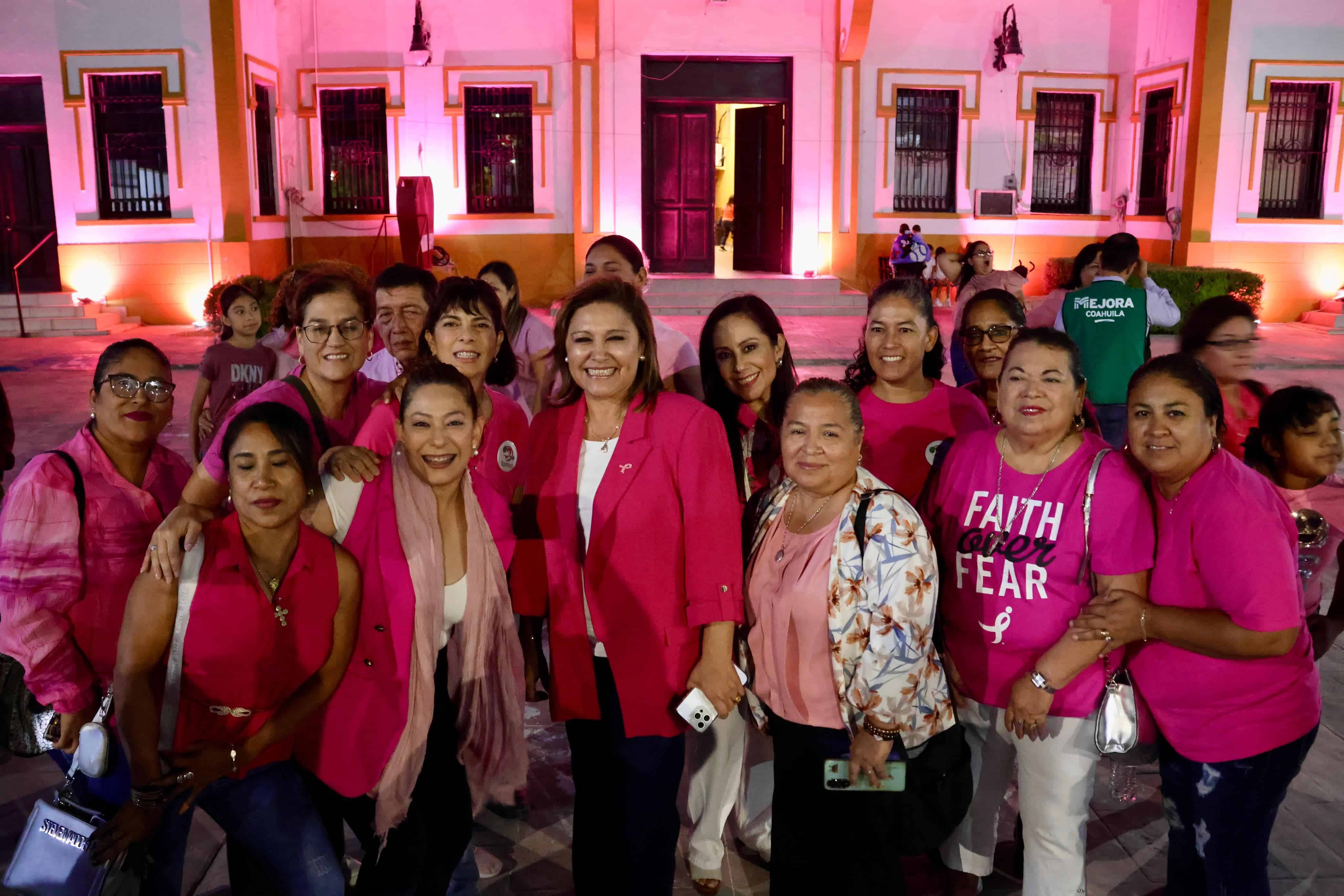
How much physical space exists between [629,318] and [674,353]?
113cm

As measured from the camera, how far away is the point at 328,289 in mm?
2906

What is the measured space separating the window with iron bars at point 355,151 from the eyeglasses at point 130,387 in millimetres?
14435

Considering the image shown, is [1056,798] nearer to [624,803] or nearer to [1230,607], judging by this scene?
[1230,607]

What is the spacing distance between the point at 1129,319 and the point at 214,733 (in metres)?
4.67

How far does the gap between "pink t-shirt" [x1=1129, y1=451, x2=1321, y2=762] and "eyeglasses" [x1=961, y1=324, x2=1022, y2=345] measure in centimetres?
113

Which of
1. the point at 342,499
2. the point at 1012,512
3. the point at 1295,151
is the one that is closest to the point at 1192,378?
the point at 1012,512

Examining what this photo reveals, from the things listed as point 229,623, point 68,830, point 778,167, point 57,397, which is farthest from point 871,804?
point 778,167

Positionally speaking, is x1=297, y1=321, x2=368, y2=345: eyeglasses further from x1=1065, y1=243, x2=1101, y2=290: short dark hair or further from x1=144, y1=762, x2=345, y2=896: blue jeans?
x1=1065, y1=243, x2=1101, y2=290: short dark hair

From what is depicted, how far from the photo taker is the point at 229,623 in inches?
86.3

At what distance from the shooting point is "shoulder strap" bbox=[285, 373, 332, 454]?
2814 mm

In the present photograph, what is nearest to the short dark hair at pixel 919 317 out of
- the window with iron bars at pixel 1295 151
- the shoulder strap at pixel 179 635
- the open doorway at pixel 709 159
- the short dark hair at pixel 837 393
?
the short dark hair at pixel 837 393

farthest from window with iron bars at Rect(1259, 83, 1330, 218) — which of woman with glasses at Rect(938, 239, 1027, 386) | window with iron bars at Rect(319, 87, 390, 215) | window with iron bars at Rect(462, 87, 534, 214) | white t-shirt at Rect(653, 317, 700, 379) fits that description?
white t-shirt at Rect(653, 317, 700, 379)

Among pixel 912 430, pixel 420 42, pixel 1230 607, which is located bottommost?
pixel 1230 607

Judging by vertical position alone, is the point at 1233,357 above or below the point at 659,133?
below
